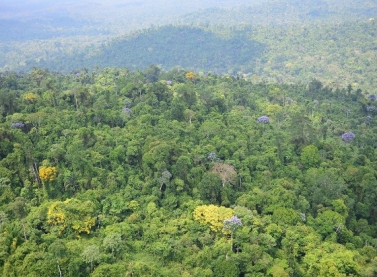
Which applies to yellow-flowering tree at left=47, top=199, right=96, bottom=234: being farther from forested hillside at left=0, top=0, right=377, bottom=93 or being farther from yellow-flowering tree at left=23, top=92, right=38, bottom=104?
forested hillside at left=0, top=0, right=377, bottom=93

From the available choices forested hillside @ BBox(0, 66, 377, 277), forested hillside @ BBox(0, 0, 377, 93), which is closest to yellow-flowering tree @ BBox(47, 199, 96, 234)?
forested hillside @ BBox(0, 66, 377, 277)

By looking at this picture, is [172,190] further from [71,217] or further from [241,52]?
[241,52]

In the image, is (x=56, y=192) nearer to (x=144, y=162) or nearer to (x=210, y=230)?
(x=144, y=162)

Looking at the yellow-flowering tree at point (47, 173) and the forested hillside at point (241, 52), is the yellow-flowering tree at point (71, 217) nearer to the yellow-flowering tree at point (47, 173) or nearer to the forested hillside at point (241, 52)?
the yellow-flowering tree at point (47, 173)

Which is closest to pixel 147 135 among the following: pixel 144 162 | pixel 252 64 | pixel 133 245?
pixel 144 162

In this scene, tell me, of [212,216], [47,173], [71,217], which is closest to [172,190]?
[212,216]

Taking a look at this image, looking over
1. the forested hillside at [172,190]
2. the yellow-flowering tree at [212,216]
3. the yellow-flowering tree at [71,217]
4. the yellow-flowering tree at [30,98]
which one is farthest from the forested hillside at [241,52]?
the yellow-flowering tree at [71,217]
